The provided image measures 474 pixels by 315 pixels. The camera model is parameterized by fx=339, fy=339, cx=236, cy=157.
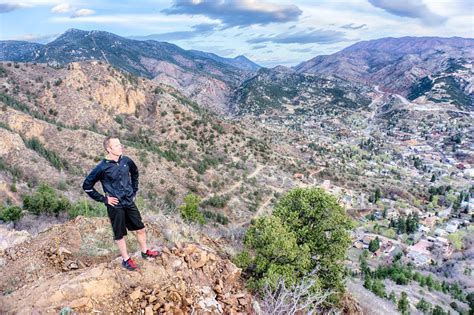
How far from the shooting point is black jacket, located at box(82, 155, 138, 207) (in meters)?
5.94

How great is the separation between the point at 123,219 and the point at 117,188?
2.06ft

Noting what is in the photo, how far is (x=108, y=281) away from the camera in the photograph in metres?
5.80

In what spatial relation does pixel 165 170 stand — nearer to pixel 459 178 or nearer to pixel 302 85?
pixel 459 178

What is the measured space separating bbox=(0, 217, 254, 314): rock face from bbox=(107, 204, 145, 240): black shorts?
0.65 m

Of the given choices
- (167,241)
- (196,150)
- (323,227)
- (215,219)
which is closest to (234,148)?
(196,150)

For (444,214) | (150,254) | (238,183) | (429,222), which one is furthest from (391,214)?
(150,254)

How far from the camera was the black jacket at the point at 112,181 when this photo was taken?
5936 millimetres

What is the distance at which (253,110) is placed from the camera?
144625mm

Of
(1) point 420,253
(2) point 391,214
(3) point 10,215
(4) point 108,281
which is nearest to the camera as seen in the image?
(4) point 108,281

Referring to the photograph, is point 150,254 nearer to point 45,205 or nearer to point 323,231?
point 323,231

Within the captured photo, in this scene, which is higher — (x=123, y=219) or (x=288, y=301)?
(x=123, y=219)

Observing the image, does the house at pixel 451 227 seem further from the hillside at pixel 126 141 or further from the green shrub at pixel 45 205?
the green shrub at pixel 45 205

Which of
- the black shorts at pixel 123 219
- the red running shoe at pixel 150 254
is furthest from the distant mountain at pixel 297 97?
the black shorts at pixel 123 219

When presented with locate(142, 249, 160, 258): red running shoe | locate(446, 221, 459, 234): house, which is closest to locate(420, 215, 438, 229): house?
locate(446, 221, 459, 234): house
